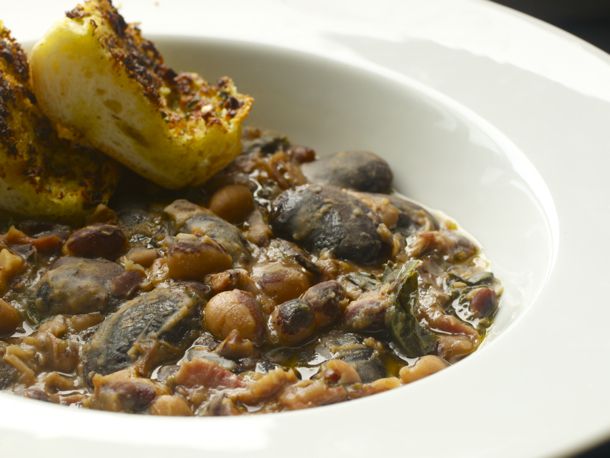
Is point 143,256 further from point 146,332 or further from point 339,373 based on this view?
point 339,373

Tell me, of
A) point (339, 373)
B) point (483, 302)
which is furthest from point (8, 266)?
point (483, 302)

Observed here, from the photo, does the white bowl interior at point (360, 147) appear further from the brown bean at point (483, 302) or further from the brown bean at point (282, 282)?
the brown bean at point (282, 282)

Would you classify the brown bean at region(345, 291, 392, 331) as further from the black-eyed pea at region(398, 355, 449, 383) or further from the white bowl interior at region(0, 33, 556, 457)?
the white bowl interior at region(0, 33, 556, 457)

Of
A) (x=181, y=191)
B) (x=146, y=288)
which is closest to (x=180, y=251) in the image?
(x=146, y=288)

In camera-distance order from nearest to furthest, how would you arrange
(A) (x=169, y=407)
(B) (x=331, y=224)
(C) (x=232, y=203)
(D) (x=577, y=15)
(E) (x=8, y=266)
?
(A) (x=169, y=407)
(E) (x=8, y=266)
(B) (x=331, y=224)
(C) (x=232, y=203)
(D) (x=577, y=15)

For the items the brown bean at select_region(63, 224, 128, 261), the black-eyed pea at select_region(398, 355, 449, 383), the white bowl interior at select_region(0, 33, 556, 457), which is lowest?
the black-eyed pea at select_region(398, 355, 449, 383)

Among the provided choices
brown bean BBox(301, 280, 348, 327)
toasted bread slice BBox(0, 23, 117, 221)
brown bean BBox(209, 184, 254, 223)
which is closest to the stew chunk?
brown bean BBox(209, 184, 254, 223)
